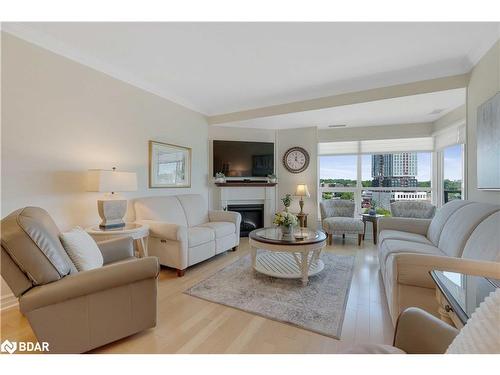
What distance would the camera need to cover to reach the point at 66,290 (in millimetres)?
1285

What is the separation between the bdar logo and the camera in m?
1.50

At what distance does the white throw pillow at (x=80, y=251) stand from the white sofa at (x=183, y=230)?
1.06 meters

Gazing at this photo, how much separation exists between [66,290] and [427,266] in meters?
2.28

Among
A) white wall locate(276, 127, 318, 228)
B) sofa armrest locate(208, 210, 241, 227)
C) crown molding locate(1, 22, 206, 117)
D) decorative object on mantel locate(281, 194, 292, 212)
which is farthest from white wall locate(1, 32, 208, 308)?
white wall locate(276, 127, 318, 228)

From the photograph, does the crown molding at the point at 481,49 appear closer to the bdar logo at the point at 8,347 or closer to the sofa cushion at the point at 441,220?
the sofa cushion at the point at 441,220

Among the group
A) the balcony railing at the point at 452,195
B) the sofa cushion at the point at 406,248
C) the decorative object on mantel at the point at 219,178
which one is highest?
the decorative object on mantel at the point at 219,178

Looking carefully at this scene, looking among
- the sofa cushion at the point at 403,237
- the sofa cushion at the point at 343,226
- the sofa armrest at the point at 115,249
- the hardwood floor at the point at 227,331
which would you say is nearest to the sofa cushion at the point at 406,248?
the sofa cushion at the point at 403,237

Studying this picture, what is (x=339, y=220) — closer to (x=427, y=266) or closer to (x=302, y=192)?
(x=302, y=192)

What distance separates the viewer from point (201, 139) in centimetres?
444

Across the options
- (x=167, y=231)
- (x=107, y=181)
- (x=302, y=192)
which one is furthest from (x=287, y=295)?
(x=302, y=192)

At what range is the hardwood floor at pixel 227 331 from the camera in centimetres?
152
